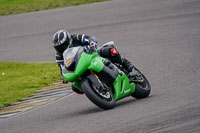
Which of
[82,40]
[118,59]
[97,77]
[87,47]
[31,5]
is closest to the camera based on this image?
[97,77]

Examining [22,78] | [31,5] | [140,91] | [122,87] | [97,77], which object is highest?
[97,77]

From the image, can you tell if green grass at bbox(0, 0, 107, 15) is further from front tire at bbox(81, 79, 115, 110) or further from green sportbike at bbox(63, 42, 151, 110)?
front tire at bbox(81, 79, 115, 110)

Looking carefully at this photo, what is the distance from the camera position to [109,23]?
20.2 metres

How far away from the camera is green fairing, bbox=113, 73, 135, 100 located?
8.76 meters

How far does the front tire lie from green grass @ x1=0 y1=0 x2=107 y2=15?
1553cm

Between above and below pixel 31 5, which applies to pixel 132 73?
above

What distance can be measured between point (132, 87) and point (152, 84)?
5.70 ft

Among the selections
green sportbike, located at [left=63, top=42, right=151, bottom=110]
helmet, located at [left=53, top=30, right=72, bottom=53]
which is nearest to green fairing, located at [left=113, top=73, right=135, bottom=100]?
green sportbike, located at [left=63, top=42, right=151, bottom=110]

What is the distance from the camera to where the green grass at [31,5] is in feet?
79.3

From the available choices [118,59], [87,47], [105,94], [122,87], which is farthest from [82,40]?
[105,94]

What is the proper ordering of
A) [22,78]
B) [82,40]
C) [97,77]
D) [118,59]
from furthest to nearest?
[22,78] < [82,40] < [118,59] < [97,77]

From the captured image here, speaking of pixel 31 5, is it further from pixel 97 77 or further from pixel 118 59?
pixel 97 77

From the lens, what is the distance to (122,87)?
888 centimetres

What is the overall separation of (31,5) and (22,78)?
1130 centimetres
